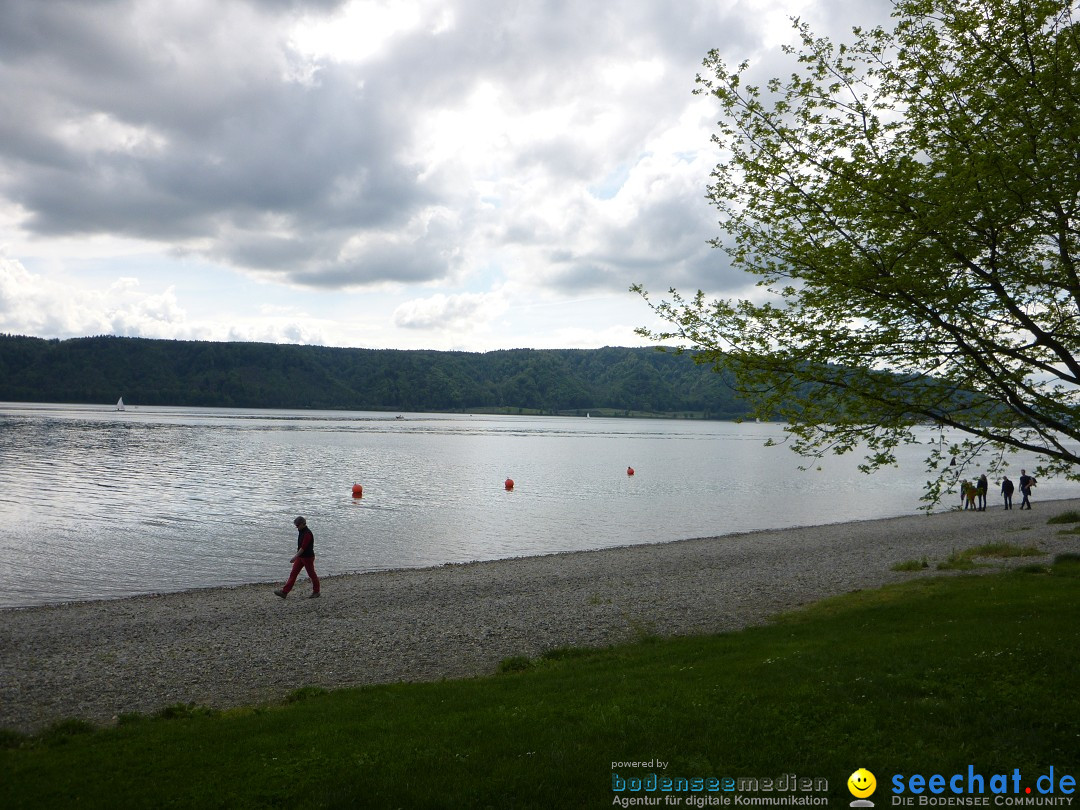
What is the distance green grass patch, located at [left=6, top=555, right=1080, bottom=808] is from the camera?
6.70 meters

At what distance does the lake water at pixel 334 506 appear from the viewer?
29.2 metres

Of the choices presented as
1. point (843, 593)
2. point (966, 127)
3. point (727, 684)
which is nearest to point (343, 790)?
point (727, 684)

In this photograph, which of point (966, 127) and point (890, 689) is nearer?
point (890, 689)

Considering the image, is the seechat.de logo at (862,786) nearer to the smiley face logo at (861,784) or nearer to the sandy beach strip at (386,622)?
the smiley face logo at (861,784)

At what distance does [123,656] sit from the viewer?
15.0 m

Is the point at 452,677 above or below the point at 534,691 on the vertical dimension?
below

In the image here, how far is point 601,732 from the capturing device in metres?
7.82

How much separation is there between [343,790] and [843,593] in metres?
16.3

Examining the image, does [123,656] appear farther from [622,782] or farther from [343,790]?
[622,782]

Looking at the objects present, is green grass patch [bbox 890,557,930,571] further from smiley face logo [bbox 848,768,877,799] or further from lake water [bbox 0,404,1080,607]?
smiley face logo [bbox 848,768,877,799]

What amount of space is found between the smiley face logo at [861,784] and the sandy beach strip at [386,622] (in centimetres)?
795

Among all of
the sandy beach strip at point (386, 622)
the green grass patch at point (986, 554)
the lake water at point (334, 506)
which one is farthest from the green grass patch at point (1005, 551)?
the lake water at point (334, 506)

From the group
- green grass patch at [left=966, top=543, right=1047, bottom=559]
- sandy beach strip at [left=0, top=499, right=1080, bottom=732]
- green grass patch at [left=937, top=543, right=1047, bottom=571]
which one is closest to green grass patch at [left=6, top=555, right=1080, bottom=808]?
sandy beach strip at [left=0, top=499, right=1080, bottom=732]

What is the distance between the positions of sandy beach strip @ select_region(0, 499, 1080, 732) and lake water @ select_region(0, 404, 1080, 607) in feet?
17.0
